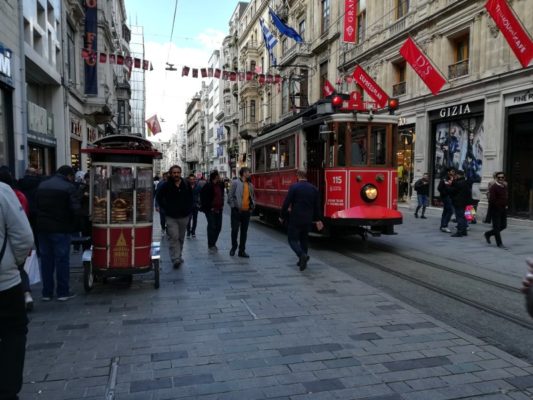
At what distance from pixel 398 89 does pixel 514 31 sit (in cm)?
1009

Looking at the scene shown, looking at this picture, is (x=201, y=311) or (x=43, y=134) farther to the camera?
(x=43, y=134)

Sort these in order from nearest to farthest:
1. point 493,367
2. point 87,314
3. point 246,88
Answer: point 493,367
point 87,314
point 246,88

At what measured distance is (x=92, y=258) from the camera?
6406 millimetres

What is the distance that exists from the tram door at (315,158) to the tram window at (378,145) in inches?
46.2

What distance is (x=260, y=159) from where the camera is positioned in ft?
51.2

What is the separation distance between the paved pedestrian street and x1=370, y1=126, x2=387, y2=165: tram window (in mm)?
4228

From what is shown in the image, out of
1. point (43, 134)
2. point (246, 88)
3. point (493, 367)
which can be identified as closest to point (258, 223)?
point (43, 134)

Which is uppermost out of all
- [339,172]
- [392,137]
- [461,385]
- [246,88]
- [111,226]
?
[246,88]

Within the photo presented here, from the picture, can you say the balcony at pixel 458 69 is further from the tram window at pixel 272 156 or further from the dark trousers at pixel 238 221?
the dark trousers at pixel 238 221

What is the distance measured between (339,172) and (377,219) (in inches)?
52.9

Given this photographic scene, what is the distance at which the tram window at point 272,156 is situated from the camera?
13.4m

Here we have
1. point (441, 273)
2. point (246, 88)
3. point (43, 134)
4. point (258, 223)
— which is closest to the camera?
point (441, 273)

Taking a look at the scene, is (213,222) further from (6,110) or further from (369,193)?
(6,110)

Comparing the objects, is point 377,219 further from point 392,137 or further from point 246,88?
point 246,88
